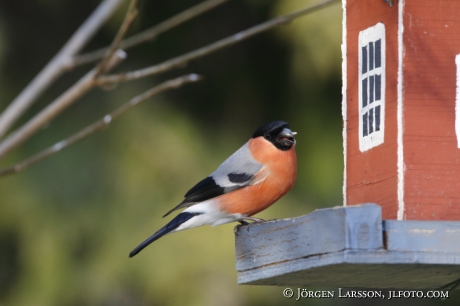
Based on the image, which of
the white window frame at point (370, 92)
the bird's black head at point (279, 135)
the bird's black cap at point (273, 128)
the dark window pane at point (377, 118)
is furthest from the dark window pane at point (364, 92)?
the bird's black cap at point (273, 128)

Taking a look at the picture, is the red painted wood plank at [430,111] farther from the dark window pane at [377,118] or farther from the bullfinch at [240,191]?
the bullfinch at [240,191]

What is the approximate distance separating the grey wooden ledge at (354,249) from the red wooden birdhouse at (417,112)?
0.27 metres

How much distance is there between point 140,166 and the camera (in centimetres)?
588

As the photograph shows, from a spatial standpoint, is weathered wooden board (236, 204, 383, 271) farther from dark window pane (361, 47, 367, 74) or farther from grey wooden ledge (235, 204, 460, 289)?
dark window pane (361, 47, 367, 74)

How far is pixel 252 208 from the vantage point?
3375 millimetres

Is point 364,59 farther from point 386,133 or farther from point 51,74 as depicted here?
point 51,74

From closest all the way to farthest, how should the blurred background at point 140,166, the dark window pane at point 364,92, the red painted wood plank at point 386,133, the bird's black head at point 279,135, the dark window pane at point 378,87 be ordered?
the red painted wood plank at point 386,133, the dark window pane at point 378,87, the dark window pane at point 364,92, the bird's black head at point 279,135, the blurred background at point 140,166

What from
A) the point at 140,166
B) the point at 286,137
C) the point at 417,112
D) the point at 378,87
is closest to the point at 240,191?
the point at 286,137

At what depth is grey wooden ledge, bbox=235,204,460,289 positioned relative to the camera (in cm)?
211

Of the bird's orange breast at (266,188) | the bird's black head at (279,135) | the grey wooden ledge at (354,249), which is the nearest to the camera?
the grey wooden ledge at (354,249)

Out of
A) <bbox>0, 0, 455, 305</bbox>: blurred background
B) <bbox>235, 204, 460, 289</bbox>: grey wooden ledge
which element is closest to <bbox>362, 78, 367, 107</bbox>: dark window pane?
<bbox>235, 204, 460, 289</bbox>: grey wooden ledge

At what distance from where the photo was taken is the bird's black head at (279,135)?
3.54 metres

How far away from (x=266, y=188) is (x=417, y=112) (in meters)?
0.99

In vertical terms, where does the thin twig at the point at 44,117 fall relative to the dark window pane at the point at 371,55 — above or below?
below
